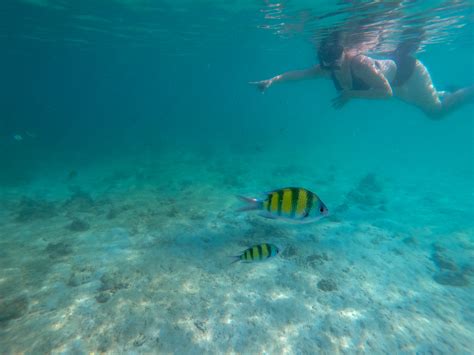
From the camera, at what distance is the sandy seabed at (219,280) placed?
203 inches

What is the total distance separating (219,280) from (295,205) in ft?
14.4

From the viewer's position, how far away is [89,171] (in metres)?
21.7

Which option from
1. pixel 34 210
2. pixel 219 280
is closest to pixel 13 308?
pixel 219 280

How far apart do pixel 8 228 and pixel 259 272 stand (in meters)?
9.57

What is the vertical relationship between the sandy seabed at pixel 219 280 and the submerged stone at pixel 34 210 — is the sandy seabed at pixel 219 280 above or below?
above

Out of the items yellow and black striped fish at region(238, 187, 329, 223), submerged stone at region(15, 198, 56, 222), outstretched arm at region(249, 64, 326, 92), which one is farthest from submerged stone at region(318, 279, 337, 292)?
submerged stone at region(15, 198, 56, 222)

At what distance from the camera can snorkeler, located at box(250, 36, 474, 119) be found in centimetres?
764

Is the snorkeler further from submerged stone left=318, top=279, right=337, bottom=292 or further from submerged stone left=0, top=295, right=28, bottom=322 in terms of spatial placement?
submerged stone left=0, top=295, right=28, bottom=322

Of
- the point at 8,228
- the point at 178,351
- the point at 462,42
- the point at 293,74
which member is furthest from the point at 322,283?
the point at 462,42

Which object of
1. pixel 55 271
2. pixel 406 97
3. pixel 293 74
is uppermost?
pixel 293 74

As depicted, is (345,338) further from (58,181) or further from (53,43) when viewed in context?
(53,43)

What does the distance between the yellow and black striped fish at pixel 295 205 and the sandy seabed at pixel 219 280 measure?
10.6 feet

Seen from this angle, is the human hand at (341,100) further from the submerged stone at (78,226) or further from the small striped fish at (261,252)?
the submerged stone at (78,226)

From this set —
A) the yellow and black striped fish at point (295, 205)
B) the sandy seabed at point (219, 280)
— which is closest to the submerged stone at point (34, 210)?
the sandy seabed at point (219, 280)
